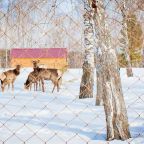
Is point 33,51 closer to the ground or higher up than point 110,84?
higher up

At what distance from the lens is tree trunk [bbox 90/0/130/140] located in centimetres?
468

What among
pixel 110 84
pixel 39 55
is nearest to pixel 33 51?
pixel 39 55

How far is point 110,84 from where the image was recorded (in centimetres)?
511

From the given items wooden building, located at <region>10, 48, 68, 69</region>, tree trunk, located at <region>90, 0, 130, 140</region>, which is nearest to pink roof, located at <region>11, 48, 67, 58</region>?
wooden building, located at <region>10, 48, 68, 69</region>

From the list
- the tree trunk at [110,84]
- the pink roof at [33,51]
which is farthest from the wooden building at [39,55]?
the tree trunk at [110,84]

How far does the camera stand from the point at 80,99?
41.3 feet

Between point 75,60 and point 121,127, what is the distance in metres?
0.97

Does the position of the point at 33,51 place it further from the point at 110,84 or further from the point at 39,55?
the point at 110,84

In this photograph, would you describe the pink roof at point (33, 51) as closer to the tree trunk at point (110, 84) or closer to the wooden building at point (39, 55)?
the wooden building at point (39, 55)

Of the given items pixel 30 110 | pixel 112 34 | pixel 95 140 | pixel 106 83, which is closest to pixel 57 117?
pixel 30 110

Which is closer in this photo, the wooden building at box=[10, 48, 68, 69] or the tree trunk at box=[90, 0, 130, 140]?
the tree trunk at box=[90, 0, 130, 140]

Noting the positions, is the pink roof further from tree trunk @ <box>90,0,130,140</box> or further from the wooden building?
tree trunk @ <box>90,0,130,140</box>

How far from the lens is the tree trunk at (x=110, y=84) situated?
4.68m

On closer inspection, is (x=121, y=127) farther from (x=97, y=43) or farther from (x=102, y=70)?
(x=97, y=43)
